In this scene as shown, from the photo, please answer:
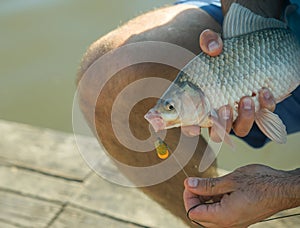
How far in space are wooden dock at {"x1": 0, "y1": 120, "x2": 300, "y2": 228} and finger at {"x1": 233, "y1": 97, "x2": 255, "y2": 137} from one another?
49 cm

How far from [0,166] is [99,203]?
17.9 inches

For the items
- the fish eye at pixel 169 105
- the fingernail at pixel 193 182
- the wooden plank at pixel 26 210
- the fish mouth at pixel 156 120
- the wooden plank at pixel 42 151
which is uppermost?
the fish eye at pixel 169 105

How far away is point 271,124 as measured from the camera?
1.29 meters

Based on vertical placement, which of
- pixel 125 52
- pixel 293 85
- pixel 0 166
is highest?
pixel 125 52

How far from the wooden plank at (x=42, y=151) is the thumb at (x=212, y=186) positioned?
78 centimetres

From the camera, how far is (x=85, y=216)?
1852 millimetres

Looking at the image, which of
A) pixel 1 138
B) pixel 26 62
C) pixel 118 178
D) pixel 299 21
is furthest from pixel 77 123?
pixel 26 62

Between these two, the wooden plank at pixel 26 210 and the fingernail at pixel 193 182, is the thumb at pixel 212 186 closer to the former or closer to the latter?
the fingernail at pixel 193 182

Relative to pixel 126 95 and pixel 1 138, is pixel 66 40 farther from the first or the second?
pixel 126 95

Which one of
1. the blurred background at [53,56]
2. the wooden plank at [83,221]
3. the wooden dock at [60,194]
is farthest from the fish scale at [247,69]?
the blurred background at [53,56]

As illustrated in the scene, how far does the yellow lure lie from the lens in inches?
59.6

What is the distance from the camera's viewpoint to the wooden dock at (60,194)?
1.83 m

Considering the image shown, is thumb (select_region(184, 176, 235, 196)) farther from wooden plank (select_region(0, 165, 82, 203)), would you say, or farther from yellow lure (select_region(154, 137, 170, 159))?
wooden plank (select_region(0, 165, 82, 203))

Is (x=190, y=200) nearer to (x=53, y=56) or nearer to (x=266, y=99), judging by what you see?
(x=266, y=99)
